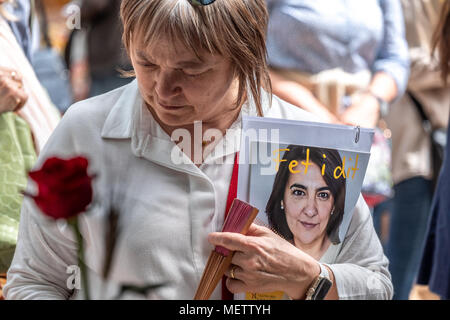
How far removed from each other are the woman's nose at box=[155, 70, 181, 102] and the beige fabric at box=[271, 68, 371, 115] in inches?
16.3

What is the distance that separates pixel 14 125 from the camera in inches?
48.0

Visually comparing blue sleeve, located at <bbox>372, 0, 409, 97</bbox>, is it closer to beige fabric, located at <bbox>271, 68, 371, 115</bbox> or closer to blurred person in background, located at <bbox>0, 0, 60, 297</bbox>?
beige fabric, located at <bbox>271, 68, 371, 115</bbox>

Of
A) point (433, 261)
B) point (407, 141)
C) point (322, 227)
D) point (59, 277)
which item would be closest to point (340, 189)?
point (322, 227)

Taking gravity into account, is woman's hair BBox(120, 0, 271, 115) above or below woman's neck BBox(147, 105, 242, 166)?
above

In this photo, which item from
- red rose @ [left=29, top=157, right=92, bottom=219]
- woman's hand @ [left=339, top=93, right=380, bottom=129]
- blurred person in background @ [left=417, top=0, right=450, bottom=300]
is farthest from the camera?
blurred person in background @ [left=417, top=0, right=450, bottom=300]

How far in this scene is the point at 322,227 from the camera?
1060 millimetres

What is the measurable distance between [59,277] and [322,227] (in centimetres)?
41

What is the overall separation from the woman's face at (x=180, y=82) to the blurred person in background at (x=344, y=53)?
1.08 ft

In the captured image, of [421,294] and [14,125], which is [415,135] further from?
[14,125]

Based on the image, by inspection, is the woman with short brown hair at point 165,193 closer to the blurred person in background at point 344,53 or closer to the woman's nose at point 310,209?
the woman's nose at point 310,209

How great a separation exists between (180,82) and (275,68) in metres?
0.39

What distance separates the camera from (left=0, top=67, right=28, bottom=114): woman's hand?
1181 mm

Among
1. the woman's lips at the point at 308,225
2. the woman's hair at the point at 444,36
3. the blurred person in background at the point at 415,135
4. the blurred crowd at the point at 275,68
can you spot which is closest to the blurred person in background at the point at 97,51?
the blurred crowd at the point at 275,68

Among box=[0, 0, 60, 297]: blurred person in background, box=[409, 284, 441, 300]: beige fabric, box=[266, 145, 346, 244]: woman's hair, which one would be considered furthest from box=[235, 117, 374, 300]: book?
box=[409, 284, 441, 300]: beige fabric
